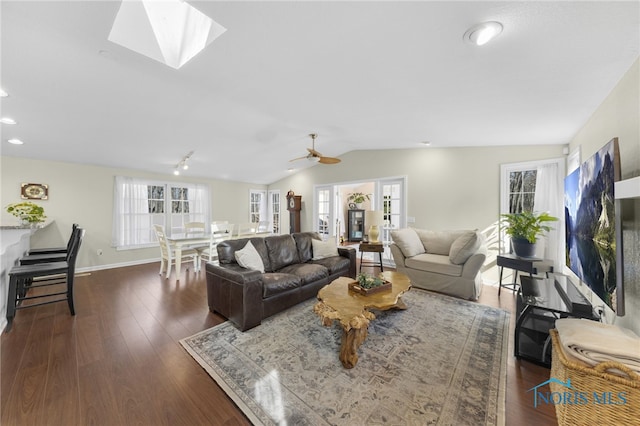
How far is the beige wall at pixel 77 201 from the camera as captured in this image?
4000 mm

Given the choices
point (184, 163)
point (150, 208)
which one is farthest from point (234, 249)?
point (150, 208)

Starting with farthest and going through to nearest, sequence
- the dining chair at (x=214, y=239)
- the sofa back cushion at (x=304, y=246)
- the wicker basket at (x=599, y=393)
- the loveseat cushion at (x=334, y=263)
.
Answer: the dining chair at (x=214, y=239) → the sofa back cushion at (x=304, y=246) → the loveseat cushion at (x=334, y=263) → the wicker basket at (x=599, y=393)

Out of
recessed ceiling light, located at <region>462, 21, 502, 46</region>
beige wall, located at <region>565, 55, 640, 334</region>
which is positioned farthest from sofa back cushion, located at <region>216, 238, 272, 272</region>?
beige wall, located at <region>565, 55, 640, 334</region>

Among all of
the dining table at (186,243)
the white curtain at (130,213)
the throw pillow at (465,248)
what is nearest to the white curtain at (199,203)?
the white curtain at (130,213)

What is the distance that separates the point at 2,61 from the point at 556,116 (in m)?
5.16

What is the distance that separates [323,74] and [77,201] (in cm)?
555

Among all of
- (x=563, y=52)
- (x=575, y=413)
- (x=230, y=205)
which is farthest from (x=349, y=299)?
(x=230, y=205)

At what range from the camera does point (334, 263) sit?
11.9 feet

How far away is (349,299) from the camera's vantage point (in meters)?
2.23

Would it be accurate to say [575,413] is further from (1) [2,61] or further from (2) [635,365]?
(1) [2,61]

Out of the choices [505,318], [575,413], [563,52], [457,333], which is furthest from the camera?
[505,318]

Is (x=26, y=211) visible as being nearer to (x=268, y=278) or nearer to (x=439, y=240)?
(x=268, y=278)

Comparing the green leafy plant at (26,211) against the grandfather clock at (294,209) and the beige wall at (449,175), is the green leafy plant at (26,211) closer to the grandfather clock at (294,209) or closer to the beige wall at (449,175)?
the grandfather clock at (294,209)

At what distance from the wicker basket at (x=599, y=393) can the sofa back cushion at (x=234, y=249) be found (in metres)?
2.91
